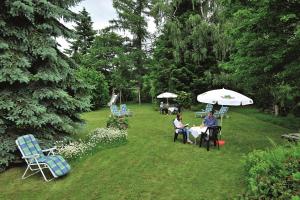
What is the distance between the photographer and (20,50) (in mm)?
9266

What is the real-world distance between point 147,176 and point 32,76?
5233 millimetres

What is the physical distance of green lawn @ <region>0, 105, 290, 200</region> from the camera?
6848mm

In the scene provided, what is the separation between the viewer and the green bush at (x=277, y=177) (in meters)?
4.79

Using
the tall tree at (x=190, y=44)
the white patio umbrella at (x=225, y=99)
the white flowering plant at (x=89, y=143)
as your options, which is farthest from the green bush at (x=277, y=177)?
the tall tree at (x=190, y=44)

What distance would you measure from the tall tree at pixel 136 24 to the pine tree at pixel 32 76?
80.8 feet

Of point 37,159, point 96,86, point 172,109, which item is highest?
point 96,86

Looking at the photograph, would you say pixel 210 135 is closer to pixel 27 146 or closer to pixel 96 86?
pixel 27 146

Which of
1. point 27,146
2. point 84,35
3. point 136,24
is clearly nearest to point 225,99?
point 27,146

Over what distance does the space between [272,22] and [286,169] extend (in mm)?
6358

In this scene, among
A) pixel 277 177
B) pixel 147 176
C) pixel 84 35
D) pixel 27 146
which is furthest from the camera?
pixel 84 35

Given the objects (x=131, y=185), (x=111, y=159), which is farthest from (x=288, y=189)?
(x=111, y=159)

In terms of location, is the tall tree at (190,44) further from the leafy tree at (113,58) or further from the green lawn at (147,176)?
the green lawn at (147,176)

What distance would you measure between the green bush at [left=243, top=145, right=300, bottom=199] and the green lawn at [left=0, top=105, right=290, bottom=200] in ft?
4.15

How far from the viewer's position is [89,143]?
35.0ft
